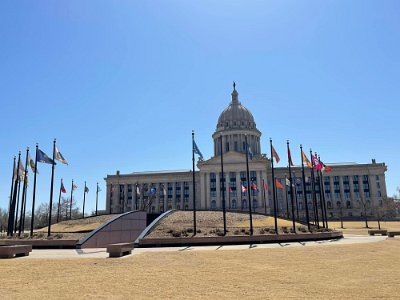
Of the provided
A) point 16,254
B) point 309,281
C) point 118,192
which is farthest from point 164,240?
point 118,192

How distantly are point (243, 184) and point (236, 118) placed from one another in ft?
107

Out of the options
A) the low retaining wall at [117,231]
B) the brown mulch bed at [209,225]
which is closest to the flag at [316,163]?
the brown mulch bed at [209,225]

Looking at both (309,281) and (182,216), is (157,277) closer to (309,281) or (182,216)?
(309,281)

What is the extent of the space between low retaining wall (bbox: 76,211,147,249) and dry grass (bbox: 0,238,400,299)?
39.4 feet

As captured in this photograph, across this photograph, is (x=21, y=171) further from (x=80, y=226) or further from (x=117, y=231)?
(x=117, y=231)

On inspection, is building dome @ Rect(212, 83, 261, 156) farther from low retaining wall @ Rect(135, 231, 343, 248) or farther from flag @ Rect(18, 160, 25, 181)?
low retaining wall @ Rect(135, 231, 343, 248)

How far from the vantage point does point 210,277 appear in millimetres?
14445

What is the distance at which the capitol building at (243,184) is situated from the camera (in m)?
108

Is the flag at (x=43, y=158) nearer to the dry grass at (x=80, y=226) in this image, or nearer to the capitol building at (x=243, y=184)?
the dry grass at (x=80, y=226)

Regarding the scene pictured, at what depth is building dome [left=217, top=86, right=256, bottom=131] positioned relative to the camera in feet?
422

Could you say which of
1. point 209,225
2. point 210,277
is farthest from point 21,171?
point 210,277

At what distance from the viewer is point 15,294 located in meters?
11.6

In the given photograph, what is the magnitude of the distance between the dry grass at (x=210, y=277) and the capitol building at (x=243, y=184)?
8149 cm

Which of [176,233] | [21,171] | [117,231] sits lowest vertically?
[176,233]
